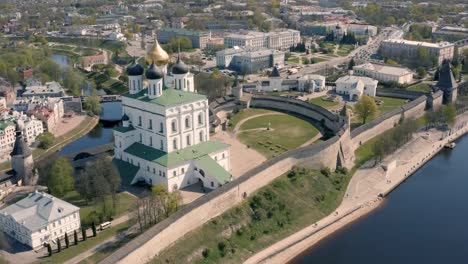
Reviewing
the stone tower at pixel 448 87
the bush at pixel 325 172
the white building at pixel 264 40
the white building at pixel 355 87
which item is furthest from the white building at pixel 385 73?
the bush at pixel 325 172

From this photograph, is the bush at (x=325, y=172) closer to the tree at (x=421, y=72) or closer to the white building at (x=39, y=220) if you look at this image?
the white building at (x=39, y=220)

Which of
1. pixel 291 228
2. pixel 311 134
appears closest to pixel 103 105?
pixel 311 134

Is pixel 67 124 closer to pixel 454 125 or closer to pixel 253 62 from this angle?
pixel 253 62

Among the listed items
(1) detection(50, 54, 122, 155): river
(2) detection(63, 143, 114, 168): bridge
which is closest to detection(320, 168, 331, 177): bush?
(2) detection(63, 143, 114, 168): bridge

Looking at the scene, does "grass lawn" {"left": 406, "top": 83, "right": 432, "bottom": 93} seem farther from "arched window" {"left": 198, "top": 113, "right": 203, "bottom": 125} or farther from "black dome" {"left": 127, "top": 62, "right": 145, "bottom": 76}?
"black dome" {"left": 127, "top": 62, "right": 145, "bottom": 76}

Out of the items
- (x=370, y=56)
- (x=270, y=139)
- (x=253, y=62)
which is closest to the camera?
(x=270, y=139)
